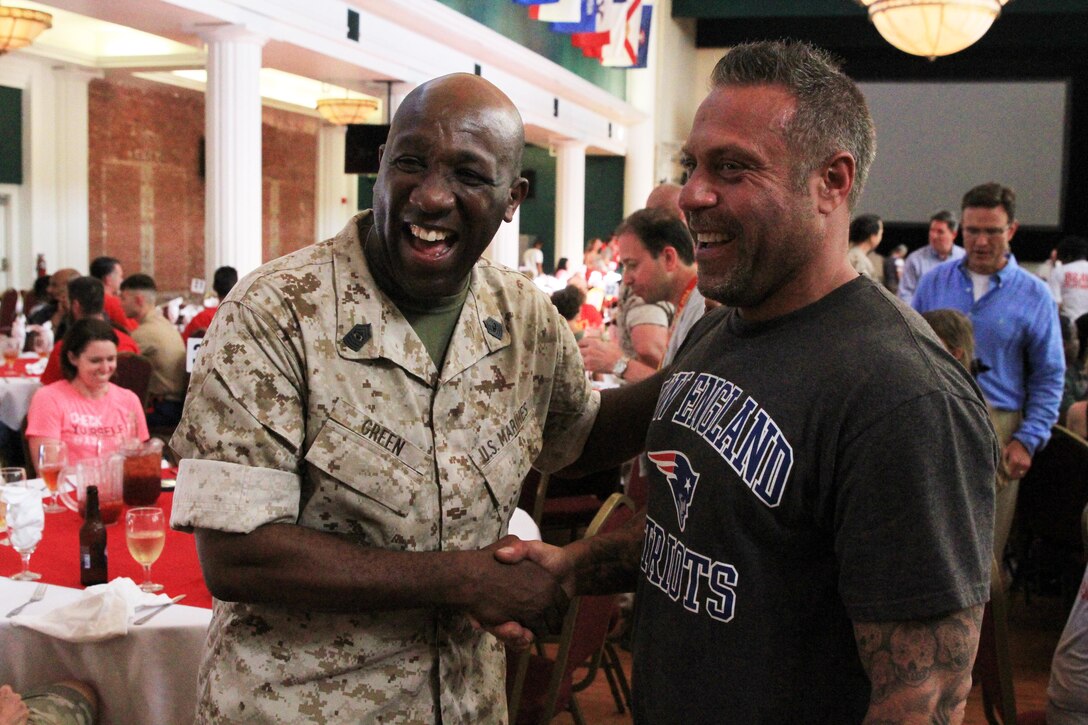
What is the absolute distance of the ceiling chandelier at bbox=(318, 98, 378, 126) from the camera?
13.9m

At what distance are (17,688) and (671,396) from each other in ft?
5.73

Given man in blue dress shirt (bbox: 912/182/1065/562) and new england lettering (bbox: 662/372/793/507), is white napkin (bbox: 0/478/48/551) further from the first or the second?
man in blue dress shirt (bbox: 912/182/1065/562)

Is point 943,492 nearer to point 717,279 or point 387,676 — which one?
point 717,279

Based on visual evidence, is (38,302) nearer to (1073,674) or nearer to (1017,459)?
(1017,459)

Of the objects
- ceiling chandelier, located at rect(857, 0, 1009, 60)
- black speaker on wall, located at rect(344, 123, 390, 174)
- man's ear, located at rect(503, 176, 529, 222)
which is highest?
ceiling chandelier, located at rect(857, 0, 1009, 60)

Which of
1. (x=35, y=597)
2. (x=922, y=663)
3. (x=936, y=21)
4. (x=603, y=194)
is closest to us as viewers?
(x=922, y=663)

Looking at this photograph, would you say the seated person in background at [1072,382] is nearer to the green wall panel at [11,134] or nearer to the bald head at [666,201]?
the bald head at [666,201]

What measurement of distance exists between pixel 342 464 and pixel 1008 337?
3.61m

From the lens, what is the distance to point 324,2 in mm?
9781

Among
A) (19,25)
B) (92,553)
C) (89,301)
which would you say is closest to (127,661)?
(92,553)

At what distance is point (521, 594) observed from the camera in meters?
1.58

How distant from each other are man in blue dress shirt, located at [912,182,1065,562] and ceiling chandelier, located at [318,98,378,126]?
34.4 ft

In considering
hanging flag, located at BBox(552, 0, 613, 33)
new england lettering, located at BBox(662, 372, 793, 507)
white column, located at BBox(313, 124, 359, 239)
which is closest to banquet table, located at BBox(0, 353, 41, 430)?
new england lettering, located at BBox(662, 372, 793, 507)

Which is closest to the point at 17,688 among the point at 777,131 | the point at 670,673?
the point at 670,673
